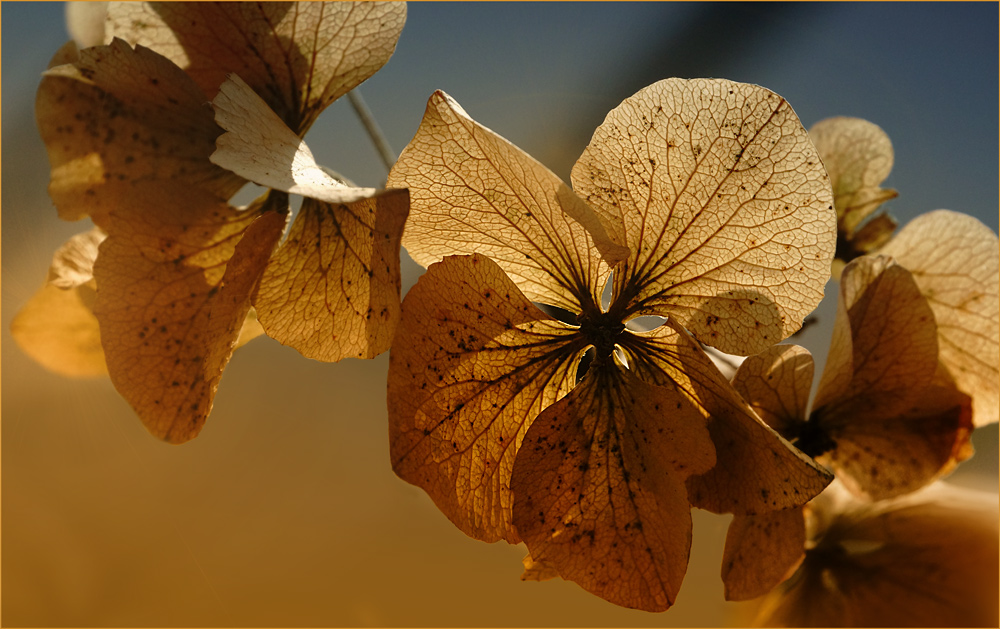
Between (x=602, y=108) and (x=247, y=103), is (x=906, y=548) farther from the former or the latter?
(x=602, y=108)

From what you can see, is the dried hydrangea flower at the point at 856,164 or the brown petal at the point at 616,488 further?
the dried hydrangea flower at the point at 856,164

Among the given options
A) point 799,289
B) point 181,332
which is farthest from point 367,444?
point 799,289

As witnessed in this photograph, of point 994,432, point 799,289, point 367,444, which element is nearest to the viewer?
point 799,289

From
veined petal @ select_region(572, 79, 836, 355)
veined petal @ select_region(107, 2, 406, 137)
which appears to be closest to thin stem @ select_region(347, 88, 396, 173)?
veined petal @ select_region(107, 2, 406, 137)

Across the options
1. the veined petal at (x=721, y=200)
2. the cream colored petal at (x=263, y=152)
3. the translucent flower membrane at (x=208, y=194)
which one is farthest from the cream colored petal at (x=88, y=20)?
the veined petal at (x=721, y=200)

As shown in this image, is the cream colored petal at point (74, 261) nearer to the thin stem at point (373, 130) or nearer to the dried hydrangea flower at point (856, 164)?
the thin stem at point (373, 130)

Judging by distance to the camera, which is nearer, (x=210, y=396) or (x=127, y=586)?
(x=210, y=396)

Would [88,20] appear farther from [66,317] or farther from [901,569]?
[901,569]

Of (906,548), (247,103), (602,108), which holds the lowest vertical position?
(906,548)
